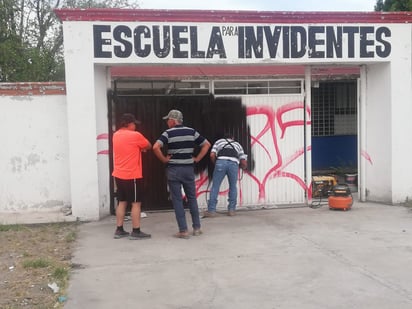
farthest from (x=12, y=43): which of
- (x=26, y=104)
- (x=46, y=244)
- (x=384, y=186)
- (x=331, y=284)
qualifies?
(x=331, y=284)

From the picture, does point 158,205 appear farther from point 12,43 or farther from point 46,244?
point 12,43

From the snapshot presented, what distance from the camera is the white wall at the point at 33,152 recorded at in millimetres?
8727

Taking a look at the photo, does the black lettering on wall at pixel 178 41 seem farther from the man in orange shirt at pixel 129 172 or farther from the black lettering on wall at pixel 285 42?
the man in orange shirt at pixel 129 172

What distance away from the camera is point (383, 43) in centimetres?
937

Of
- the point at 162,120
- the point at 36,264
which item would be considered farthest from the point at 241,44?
the point at 36,264

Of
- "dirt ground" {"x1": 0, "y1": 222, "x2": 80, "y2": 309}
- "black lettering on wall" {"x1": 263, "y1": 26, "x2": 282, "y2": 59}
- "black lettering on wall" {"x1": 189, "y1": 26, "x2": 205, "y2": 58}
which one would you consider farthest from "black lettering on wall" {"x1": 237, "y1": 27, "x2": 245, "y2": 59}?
"dirt ground" {"x1": 0, "y1": 222, "x2": 80, "y2": 309}

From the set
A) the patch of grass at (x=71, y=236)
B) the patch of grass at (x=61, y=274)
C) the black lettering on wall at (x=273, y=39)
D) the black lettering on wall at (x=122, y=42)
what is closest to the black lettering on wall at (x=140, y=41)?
the black lettering on wall at (x=122, y=42)

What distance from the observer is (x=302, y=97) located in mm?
9719

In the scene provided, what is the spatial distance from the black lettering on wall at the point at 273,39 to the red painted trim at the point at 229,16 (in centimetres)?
14

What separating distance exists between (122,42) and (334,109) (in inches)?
323

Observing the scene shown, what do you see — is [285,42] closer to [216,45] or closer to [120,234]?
[216,45]

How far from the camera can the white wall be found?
873 cm

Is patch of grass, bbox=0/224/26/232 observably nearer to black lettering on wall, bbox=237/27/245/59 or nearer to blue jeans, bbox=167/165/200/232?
blue jeans, bbox=167/165/200/232

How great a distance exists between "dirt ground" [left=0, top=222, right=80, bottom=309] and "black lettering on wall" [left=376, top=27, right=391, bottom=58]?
6278mm
